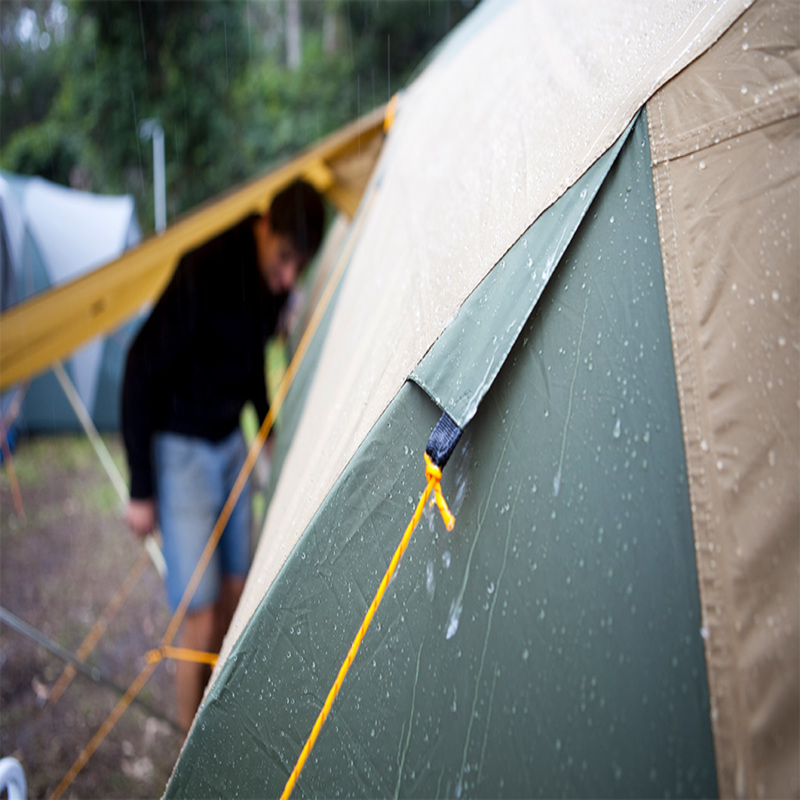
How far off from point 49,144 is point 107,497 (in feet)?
32.2

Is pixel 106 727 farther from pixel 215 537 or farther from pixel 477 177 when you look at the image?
pixel 477 177

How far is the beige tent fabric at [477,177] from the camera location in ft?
2.54

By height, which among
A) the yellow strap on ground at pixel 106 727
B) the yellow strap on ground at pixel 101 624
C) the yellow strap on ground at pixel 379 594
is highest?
the yellow strap on ground at pixel 379 594

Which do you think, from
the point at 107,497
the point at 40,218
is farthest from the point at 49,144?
the point at 107,497

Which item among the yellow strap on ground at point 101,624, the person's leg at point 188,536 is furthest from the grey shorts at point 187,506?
the yellow strap on ground at point 101,624

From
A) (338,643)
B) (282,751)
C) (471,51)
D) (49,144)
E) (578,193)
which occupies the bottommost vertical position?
(282,751)

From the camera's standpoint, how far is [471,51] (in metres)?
1.63

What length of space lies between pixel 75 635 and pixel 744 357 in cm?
272

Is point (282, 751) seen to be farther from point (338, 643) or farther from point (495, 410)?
point (495, 410)

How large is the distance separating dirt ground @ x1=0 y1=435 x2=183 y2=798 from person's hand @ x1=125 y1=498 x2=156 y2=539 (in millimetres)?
419

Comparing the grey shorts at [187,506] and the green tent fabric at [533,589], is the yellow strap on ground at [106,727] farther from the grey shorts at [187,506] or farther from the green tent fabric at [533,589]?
the green tent fabric at [533,589]

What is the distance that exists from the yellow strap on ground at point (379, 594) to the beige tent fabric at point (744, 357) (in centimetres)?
26

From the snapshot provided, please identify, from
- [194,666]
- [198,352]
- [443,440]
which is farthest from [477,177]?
[194,666]

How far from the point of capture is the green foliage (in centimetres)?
816
